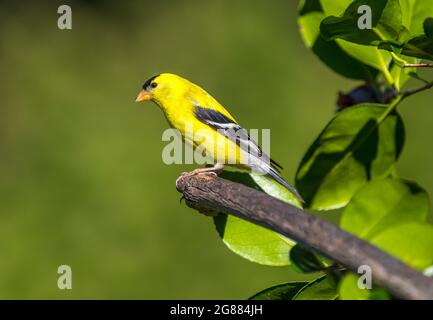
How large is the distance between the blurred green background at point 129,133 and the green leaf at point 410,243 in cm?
262

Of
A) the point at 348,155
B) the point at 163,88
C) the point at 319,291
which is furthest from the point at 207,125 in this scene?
the point at 319,291

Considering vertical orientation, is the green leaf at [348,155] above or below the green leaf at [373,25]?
below

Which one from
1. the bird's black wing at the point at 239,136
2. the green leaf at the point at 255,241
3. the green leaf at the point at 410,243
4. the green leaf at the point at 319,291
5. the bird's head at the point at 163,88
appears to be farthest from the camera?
the bird's head at the point at 163,88

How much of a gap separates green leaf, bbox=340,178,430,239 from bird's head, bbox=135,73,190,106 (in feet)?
4.20

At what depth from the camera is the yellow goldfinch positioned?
5.98 ft

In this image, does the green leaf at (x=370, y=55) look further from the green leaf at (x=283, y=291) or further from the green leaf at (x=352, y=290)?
the green leaf at (x=352, y=290)

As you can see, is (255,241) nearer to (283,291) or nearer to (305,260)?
(283,291)

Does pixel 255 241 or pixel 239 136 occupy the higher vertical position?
pixel 239 136

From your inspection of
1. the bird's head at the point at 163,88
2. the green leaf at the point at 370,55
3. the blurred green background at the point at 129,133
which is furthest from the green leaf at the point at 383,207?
the blurred green background at the point at 129,133

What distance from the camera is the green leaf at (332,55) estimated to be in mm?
1261

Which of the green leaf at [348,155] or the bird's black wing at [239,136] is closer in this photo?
the green leaf at [348,155]

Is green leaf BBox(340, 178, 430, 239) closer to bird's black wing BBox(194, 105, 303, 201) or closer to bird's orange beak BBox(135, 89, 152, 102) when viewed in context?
bird's black wing BBox(194, 105, 303, 201)

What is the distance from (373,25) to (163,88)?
115 cm

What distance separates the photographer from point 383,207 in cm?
76
